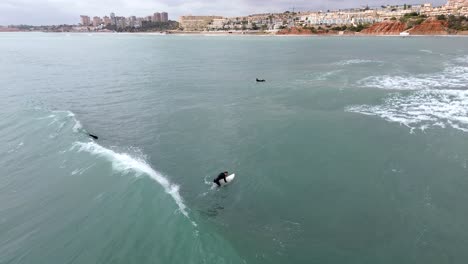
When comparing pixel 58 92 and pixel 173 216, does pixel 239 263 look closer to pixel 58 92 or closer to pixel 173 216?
pixel 173 216

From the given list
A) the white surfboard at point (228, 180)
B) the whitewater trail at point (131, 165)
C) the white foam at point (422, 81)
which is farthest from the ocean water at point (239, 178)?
the white foam at point (422, 81)

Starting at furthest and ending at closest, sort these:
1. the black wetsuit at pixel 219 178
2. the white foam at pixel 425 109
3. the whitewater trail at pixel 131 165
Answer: the white foam at pixel 425 109, the black wetsuit at pixel 219 178, the whitewater trail at pixel 131 165

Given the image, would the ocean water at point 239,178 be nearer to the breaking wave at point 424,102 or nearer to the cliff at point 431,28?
the breaking wave at point 424,102

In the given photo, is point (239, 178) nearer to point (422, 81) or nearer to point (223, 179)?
point (223, 179)

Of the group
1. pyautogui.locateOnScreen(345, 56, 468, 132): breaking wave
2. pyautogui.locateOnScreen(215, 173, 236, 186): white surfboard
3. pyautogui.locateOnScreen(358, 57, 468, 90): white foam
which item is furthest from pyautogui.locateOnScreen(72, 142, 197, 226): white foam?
pyautogui.locateOnScreen(358, 57, 468, 90): white foam

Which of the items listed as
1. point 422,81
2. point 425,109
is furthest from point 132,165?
point 422,81

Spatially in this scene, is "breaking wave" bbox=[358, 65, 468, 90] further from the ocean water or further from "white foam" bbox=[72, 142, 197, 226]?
"white foam" bbox=[72, 142, 197, 226]

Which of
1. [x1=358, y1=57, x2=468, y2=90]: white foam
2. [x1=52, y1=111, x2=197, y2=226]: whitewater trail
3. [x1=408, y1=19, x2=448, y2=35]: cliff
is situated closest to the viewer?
[x1=52, y1=111, x2=197, y2=226]: whitewater trail
